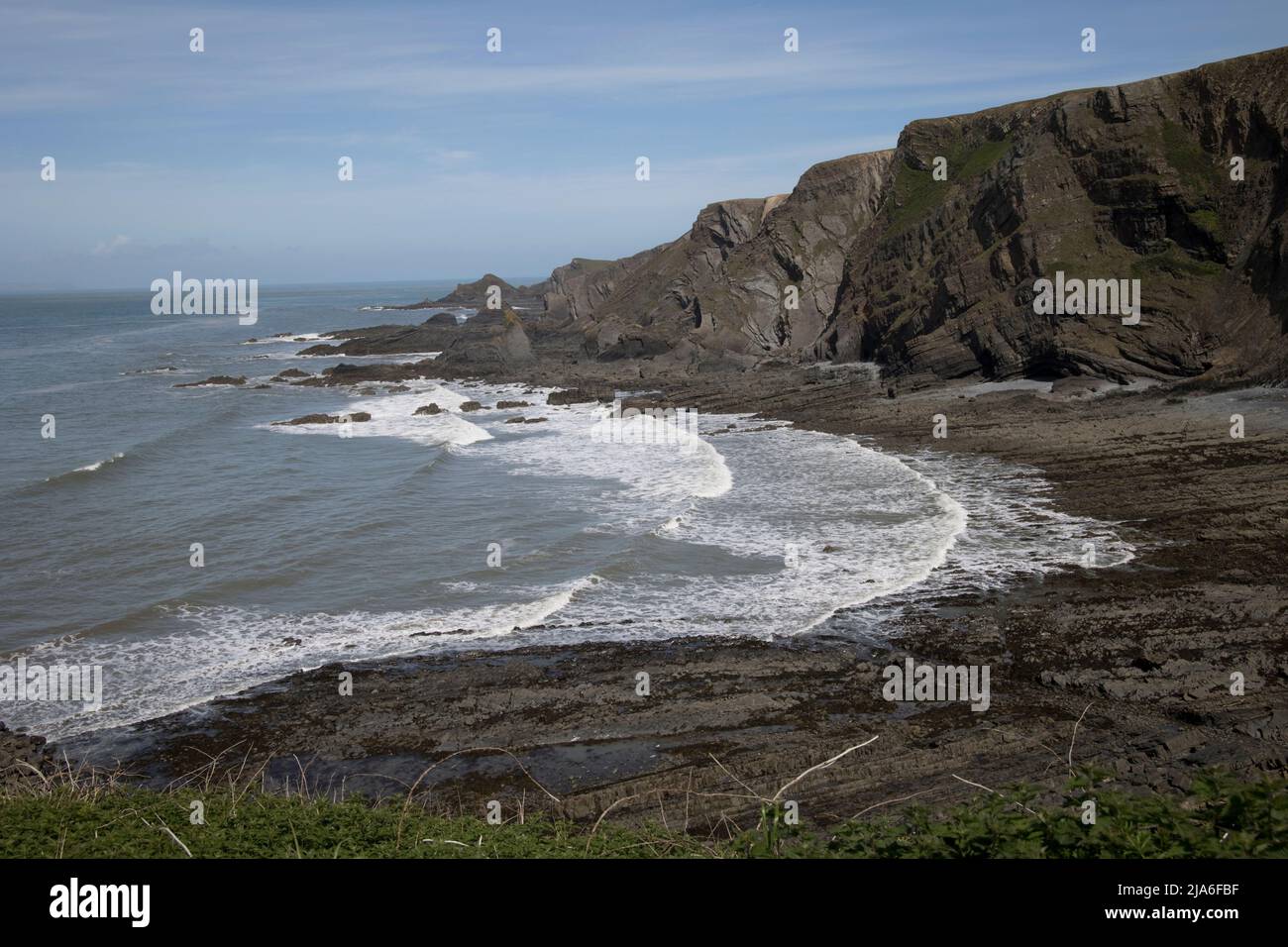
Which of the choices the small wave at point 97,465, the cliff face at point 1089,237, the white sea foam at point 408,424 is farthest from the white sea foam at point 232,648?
the cliff face at point 1089,237

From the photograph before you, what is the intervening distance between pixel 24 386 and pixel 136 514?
114 ft

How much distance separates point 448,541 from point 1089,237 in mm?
30894

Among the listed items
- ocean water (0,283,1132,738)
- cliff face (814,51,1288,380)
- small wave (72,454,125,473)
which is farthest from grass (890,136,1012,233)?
small wave (72,454,125,473)

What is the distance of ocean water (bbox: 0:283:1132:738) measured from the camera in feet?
52.6

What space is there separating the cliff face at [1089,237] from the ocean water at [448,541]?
1082cm

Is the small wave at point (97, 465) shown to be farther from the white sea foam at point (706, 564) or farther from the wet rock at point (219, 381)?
the wet rock at point (219, 381)

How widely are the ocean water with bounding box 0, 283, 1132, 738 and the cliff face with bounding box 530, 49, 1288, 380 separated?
1082 centimetres

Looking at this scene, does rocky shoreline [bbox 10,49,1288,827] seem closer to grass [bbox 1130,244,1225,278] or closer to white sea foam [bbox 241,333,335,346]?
grass [bbox 1130,244,1225,278]

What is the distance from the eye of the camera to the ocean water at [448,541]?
1603 centimetres

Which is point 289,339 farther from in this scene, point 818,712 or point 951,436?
point 818,712

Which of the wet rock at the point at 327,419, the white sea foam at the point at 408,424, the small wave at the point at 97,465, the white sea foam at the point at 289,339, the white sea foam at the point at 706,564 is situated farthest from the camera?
the white sea foam at the point at 289,339

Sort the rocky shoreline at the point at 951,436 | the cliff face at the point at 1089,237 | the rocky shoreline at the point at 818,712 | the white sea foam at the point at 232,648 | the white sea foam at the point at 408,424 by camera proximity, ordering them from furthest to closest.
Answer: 1. the white sea foam at the point at 408,424
2. the cliff face at the point at 1089,237
3. the white sea foam at the point at 232,648
4. the rocky shoreline at the point at 951,436
5. the rocky shoreline at the point at 818,712
